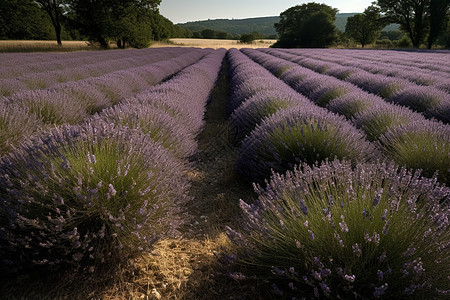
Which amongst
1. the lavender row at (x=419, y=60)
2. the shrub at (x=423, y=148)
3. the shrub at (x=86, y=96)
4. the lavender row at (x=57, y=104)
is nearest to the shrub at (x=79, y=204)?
the lavender row at (x=57, y=104)

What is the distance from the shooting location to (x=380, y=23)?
40250 millimetres

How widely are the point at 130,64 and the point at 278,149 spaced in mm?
10609

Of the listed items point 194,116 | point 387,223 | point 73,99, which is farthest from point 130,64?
point 387,223

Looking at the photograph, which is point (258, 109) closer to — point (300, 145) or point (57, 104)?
point (300, 145)

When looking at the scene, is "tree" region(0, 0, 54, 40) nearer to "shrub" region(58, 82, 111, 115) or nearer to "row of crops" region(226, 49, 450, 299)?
"shrub" region(58, 82, 111, 115)

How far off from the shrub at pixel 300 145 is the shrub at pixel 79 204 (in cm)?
105

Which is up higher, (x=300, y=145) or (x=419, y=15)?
(x=419, y=15)

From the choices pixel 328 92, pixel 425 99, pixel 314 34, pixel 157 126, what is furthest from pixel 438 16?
pixel 157 126

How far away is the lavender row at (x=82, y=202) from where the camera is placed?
1.51 metres

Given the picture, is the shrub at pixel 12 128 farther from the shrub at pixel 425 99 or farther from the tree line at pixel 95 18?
the tree line at pixel 95 18

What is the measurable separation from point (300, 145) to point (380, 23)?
46.4 m

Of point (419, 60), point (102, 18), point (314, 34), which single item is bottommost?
point (419, 60)

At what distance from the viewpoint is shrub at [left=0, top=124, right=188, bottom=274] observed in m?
1.51

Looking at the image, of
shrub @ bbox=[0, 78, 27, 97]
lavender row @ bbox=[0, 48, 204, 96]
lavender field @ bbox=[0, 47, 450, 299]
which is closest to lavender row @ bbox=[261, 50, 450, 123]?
lavender field @ bbox=[0, 47, 450, 299]
